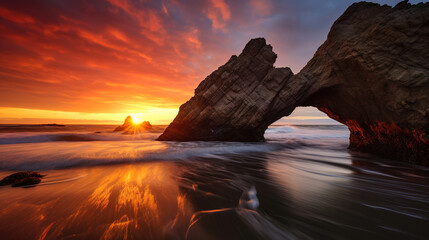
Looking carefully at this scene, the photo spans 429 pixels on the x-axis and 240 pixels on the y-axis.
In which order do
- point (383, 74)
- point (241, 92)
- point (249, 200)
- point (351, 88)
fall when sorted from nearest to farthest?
point (249, 200) → point (383, 74) → point (351, 88) → point (241, 92)

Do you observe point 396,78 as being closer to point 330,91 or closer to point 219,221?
point 330,91

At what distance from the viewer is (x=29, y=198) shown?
286 centimetres

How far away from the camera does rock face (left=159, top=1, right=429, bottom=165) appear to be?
6.33 meters

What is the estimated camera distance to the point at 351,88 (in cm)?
870

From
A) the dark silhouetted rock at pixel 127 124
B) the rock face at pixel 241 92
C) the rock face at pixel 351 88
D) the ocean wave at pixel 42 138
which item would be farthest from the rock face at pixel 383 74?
the dark silhouetted rock at pixel 127 124

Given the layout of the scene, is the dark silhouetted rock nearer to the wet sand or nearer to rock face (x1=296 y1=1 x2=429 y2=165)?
the wet sand

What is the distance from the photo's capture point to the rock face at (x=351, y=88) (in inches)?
249

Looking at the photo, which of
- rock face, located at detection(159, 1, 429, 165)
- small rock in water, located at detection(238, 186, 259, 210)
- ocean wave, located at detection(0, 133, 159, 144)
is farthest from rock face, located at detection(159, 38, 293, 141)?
ocean wave, located at detection(0, 133, 159, 144)

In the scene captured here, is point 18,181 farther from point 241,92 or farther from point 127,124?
point 127,124

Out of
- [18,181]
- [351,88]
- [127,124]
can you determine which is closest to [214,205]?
[18,181]

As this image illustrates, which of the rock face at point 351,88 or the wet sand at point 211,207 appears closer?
the wet sand at point 211,207

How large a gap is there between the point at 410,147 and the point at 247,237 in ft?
29.2

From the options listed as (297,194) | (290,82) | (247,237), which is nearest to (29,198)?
(247,237)

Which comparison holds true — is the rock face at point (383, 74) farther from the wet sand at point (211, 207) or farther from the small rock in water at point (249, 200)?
the small rock in water at point (249, 200)
